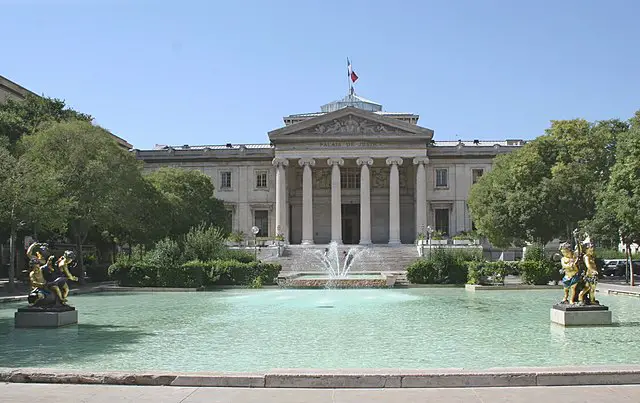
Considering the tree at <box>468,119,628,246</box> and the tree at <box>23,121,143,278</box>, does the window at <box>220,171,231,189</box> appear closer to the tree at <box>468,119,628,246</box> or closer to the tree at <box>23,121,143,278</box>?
the tree at <box>468,119,628,246</box>

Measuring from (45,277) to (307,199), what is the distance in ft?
153

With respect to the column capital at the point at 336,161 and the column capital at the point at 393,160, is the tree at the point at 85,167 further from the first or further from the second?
the column capital at the point at 393,160

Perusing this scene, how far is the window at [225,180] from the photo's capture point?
68500 mm

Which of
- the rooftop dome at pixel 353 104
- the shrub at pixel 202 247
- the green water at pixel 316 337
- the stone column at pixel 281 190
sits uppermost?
the rooftop dome at pixel 353 104

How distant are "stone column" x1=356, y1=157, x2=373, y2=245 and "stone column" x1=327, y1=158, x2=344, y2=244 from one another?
1933 mm

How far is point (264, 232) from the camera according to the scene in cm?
6812

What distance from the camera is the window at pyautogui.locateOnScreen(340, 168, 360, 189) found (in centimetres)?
6606

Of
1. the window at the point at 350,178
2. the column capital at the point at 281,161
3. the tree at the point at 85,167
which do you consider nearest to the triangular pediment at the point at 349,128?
the column capital at the point at 281,161

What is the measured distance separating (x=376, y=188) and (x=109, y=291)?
132ft

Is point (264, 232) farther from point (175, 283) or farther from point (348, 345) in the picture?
point (348, 345)

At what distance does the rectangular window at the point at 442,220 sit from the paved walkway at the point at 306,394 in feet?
195

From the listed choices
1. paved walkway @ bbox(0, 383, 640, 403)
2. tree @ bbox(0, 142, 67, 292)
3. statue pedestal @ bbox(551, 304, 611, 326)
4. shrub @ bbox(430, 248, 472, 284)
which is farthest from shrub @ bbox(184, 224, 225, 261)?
paved walkway @ bbox(0, 383, 640, 403)

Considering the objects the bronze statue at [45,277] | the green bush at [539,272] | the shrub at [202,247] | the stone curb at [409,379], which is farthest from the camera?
the shrub at [202,247]

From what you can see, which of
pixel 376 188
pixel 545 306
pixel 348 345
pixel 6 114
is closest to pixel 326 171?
pixel 376 188
